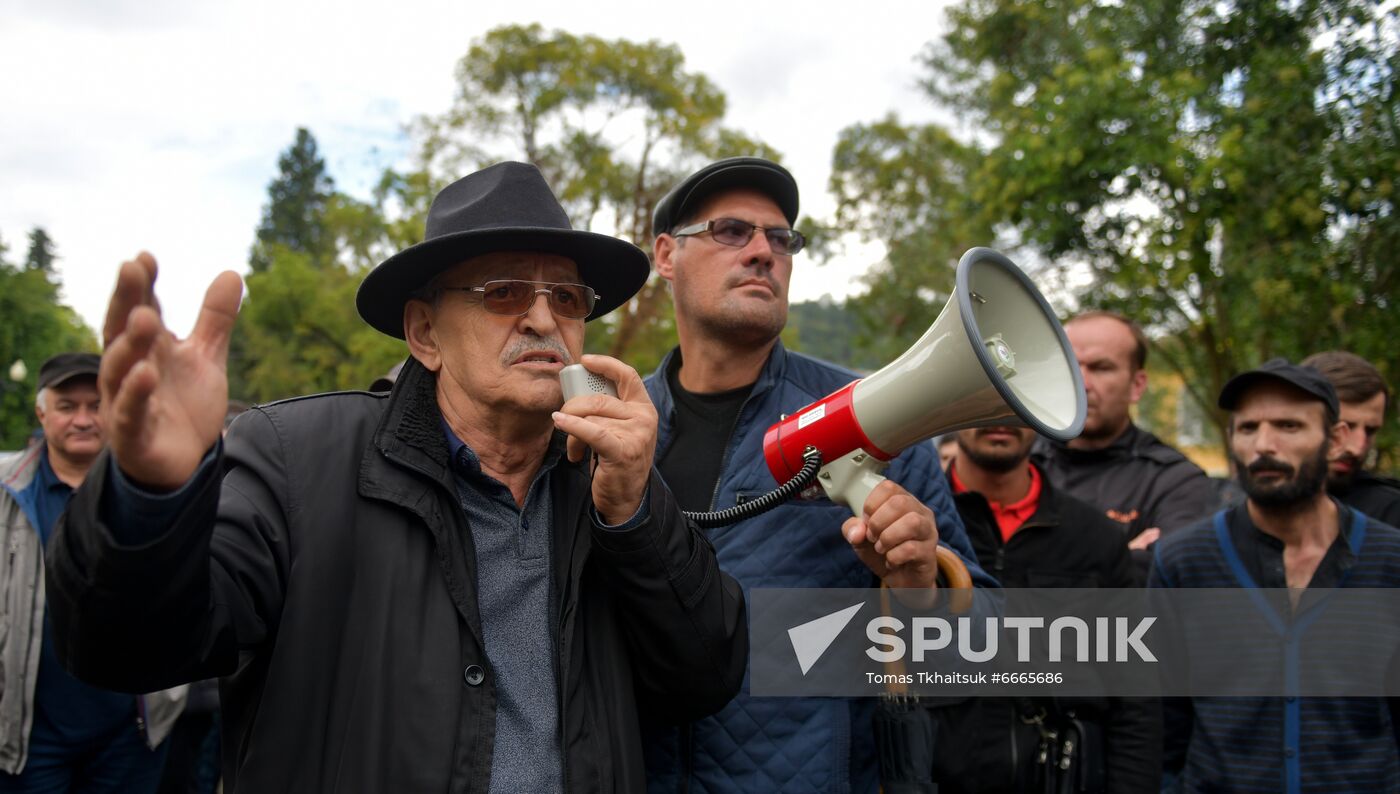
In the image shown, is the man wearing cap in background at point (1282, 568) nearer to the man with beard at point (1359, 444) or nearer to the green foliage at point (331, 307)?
the man with beard at point (1359, 444)

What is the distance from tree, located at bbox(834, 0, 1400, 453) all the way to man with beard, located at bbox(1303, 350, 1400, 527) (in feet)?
18.0

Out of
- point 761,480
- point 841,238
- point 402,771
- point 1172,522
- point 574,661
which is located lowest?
point 402,771

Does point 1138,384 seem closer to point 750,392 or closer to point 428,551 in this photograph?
point 750,392

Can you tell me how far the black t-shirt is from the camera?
8.54 ft

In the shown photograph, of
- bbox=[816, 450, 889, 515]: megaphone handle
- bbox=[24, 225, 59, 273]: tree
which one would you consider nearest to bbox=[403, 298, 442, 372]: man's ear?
bbox=[816, 450, 889, 515]: megaphone handle

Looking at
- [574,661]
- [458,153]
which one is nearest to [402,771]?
[574,661]

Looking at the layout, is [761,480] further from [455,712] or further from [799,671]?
[455,712]

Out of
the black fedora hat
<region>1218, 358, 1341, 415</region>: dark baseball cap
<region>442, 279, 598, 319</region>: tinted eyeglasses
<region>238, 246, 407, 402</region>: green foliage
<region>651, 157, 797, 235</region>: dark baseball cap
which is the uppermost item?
<region>238, 246, 407, 402</region>: green foliage

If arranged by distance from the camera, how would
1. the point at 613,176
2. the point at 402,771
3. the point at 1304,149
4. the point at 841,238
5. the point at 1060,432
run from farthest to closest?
the point at 841,238
the point at 613,176
the point at 1304,149
the point at 1060,432
the point at 402,771

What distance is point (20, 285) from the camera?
32562 mm

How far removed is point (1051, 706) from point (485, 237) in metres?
2.34

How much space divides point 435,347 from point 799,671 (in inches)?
45.8

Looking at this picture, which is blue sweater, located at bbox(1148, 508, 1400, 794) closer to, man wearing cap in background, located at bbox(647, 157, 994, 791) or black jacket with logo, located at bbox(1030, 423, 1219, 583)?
black jacket with logo, located at bbox(1030, 423, 1219, 583)

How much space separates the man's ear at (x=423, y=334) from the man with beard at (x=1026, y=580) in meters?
1.65
